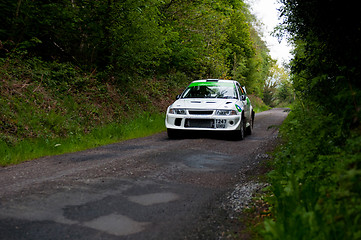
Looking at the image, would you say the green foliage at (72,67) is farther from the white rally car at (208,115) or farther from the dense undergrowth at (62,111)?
the white rally car at (208,115)

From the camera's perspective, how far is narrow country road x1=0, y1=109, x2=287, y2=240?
3756 mm

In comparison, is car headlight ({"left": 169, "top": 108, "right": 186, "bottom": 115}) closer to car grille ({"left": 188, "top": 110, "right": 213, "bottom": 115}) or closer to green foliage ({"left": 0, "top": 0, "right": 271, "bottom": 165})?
car grille ({"left": 188, "top": 110, "right": 213, "bottom": 115})

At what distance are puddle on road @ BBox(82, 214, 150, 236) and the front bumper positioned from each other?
665 cm

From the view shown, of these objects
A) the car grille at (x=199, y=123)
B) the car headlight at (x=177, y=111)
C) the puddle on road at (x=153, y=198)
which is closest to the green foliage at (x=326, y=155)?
the puddle on road at (x=153, y=198)

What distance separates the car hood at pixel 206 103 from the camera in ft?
35.0

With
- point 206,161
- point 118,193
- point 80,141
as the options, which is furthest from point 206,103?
point 118,193

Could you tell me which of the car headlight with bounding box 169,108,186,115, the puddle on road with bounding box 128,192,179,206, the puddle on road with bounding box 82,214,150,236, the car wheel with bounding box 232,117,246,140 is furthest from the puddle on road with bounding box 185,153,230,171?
the puddle on road with bounding box 82,214,150,236

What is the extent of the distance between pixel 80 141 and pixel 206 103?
391 cm

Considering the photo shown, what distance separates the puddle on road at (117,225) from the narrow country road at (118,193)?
1 centimetres

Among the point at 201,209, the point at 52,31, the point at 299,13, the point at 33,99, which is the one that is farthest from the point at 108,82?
the point at 201,209

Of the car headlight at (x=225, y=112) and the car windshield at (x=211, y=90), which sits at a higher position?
the car windshield at (x=211, y=90)

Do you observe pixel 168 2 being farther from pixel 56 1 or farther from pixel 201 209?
pixel 201 209

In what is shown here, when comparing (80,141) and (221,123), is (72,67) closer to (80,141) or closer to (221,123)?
(80,141)

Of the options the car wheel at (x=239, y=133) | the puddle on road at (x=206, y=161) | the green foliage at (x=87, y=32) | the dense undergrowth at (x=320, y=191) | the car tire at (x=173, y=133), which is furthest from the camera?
the green foliage at (x=87, y=32)
